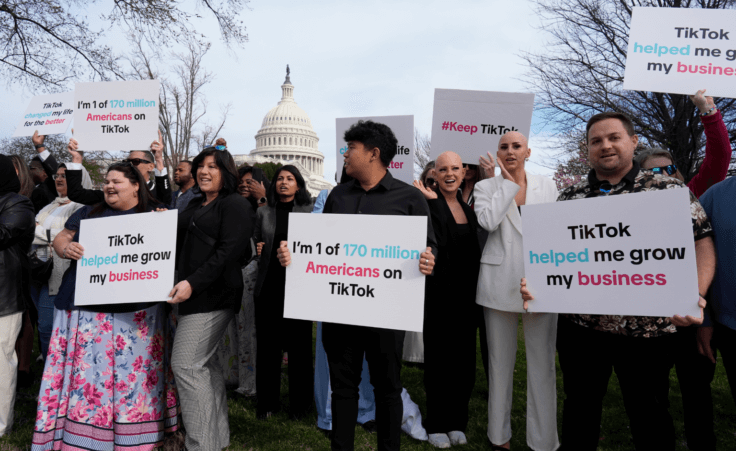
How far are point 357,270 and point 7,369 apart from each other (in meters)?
3.21

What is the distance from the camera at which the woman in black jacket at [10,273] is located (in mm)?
3865

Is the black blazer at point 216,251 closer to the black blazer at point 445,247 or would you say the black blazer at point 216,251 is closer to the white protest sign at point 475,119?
the black blazer at point 445,247

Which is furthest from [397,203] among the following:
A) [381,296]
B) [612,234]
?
[612,234]

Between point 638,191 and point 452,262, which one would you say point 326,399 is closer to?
point 452,262

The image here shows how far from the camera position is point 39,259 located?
5.20m

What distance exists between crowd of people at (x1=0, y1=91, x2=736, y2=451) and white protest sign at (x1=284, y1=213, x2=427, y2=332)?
0.38 feet

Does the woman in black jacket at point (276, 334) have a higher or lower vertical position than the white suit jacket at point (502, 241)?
lower

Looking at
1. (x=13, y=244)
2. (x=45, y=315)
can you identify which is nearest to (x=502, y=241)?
(x=13, y=244)

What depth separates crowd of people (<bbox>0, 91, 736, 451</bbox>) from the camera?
2.83 metres

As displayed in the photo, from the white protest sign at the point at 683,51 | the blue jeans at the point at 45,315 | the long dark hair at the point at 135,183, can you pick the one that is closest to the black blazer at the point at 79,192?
the long dark hair at the point at 135,183

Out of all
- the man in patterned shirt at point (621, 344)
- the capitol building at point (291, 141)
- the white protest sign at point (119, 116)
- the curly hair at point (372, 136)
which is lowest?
the man in patterned shirt at point (621, 344)

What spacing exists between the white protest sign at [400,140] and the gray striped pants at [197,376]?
2373mm

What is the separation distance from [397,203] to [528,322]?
141 cm

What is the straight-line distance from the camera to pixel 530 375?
11.8 feet
